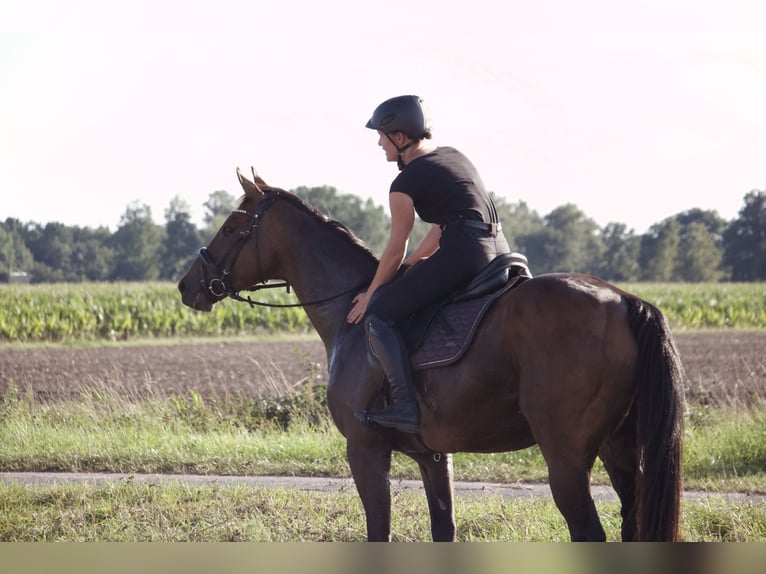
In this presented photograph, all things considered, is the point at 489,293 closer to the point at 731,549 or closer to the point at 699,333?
the point at 731,549

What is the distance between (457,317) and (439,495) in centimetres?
107

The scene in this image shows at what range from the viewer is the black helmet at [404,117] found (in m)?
4.53

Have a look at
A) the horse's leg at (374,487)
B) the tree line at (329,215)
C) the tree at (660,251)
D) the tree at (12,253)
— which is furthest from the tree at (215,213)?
the horse's leg at (374,487)

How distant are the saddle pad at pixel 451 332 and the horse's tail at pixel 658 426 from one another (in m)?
0.68

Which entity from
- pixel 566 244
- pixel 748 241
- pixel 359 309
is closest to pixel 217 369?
pixel 748 241

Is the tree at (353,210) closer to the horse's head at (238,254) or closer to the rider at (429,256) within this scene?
the horse's head at (238,254)

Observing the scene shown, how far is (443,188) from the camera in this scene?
4332 mm

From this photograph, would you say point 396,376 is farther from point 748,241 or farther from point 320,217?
point 748,241

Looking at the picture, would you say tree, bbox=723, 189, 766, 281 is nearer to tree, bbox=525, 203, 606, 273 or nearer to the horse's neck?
the horse's neck

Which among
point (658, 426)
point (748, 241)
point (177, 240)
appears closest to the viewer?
point (658, 426)

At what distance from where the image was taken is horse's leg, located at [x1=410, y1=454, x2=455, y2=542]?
469cm

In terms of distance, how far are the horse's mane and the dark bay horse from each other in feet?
1.55

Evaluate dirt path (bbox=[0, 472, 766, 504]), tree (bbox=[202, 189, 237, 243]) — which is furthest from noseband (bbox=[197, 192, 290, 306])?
tree (bbox=[202, 189, 237, 243])

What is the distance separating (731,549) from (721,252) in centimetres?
1294
